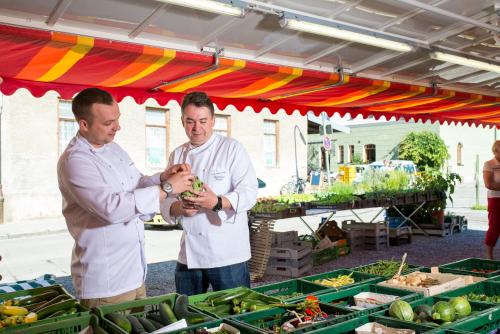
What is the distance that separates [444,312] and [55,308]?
79.7 inches

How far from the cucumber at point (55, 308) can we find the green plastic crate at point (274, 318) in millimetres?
889

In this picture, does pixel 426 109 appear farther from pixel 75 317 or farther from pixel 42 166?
pixel 42 166

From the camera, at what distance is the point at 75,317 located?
221cm

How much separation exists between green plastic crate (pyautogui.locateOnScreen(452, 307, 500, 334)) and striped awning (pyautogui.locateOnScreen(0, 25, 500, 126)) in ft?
11.1

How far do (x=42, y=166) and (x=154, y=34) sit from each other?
1188cm

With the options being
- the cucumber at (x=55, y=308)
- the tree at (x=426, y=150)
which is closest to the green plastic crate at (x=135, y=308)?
the cucumber at (x=55, y=308)

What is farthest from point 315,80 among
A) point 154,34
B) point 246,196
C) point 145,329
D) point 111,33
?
point 145,329

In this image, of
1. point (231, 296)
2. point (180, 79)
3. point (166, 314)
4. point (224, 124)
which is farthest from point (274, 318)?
point (224, 124)

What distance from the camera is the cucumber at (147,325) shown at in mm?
2158

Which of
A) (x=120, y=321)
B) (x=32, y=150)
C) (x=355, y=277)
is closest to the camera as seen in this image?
(x=120, y=321)

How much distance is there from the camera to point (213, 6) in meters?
3.74

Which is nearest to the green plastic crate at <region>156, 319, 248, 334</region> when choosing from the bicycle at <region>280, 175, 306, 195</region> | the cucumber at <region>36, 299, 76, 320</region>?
the cucumber at <region>36, 299, 76, 320</region>

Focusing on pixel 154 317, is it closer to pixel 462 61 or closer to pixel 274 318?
pixel 274 318

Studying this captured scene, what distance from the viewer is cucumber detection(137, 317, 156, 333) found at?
2.16m
